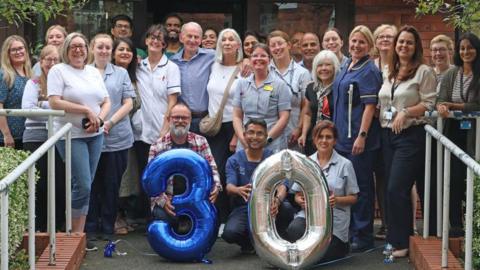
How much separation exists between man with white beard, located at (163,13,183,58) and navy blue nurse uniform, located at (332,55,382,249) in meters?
2.06

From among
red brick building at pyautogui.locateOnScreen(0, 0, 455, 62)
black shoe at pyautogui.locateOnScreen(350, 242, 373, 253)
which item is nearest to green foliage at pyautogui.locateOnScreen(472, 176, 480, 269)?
black shoe at pyautogui.locateOnScreen(350, 242, 373, 253)

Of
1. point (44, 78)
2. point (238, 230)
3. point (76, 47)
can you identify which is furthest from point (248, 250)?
point (44, 78)

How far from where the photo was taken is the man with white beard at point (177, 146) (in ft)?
25.5

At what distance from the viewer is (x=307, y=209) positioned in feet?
24.0

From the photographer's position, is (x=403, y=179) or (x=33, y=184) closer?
(x=33, y=184)

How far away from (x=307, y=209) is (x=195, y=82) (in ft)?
7.10

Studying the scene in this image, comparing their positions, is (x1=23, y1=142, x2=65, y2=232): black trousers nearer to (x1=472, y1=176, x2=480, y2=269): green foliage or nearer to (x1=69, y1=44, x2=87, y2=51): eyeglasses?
(x1=69, y1=44, x2=87, y2=51): eyeglasses

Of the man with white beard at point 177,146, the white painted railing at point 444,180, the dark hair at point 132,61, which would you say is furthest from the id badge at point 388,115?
the dark hair at point 132,61

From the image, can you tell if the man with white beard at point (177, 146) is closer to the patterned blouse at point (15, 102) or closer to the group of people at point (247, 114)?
the group of people at point (247, 114)

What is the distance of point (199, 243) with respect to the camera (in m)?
7.49

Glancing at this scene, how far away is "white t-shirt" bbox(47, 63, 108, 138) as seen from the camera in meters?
7.79

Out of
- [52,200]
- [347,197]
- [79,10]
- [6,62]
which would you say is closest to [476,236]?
[347,197]

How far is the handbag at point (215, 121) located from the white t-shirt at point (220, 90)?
3 cm

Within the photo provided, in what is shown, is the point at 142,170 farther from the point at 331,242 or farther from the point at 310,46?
the point at 331,242
